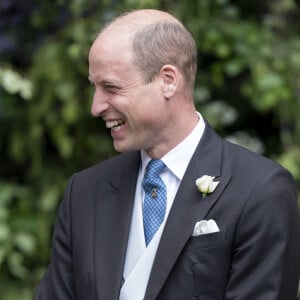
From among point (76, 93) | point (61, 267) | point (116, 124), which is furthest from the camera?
point (76, 93)

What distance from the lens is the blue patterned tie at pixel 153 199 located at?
11.9 ft

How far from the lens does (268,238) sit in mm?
3389

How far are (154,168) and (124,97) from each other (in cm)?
29

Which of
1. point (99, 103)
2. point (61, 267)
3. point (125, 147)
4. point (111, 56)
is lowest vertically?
point (61, 267)

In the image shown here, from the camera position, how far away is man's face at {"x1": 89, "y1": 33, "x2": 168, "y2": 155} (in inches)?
138

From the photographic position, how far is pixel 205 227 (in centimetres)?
347

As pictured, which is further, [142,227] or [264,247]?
[142,227]

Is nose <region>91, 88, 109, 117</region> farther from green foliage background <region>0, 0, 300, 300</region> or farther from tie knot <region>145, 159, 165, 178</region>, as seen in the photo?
green foliage background <region>0, 0, 300, 300</region>

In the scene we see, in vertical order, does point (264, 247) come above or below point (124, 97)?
below

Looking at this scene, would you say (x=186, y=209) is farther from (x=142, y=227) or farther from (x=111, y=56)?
(x=111, y=56)

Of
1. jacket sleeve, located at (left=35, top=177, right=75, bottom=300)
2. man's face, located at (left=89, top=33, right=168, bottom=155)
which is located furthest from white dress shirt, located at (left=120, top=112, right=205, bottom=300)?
jacket sleeve, located at (left=35, top=177, right=75, bottom=300)

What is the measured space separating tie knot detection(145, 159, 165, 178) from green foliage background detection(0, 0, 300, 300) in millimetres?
2160

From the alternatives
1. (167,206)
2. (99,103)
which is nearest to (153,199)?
(167,206)

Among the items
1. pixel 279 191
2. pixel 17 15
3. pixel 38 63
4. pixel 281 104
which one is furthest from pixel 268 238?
pixel 17 15
